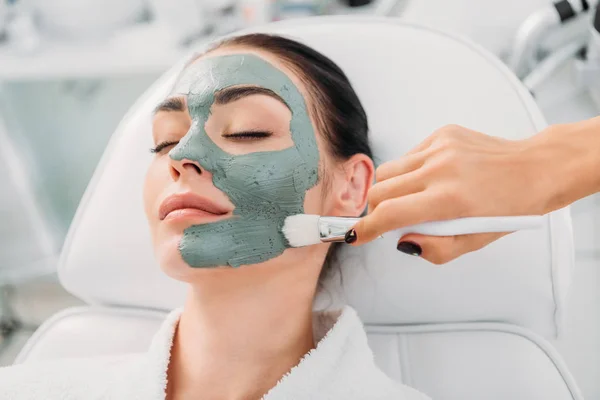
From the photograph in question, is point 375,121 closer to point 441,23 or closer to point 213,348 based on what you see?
point 213,348

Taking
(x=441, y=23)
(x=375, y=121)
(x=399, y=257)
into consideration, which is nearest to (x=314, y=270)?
(x=399, y=257)

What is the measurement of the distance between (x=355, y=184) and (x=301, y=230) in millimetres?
182

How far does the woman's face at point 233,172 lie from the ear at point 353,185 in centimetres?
2

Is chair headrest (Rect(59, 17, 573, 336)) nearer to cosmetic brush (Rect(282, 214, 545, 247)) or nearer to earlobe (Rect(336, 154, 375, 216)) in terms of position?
earlobe (Rect(336, 154, 375, 216))

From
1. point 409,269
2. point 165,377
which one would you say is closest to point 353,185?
point 409,269

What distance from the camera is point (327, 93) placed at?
0.90 metres

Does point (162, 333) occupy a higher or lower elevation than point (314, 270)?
lower

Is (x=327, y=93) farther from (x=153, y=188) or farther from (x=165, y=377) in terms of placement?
(x=165, y=377)

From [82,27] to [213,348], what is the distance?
1181 mm

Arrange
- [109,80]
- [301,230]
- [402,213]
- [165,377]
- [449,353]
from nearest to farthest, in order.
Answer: [402,213] < [301,230] < [165,377] < [449,353] < [109,80]

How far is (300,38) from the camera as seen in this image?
107 cm

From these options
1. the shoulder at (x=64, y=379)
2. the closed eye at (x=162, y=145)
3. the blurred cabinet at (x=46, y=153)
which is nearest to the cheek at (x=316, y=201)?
the closed eye at (x=162, y=145)

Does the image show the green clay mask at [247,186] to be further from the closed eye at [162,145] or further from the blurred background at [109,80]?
the blurred background at [109,80]

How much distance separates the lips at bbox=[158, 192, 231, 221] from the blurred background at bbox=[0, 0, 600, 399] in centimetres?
81
